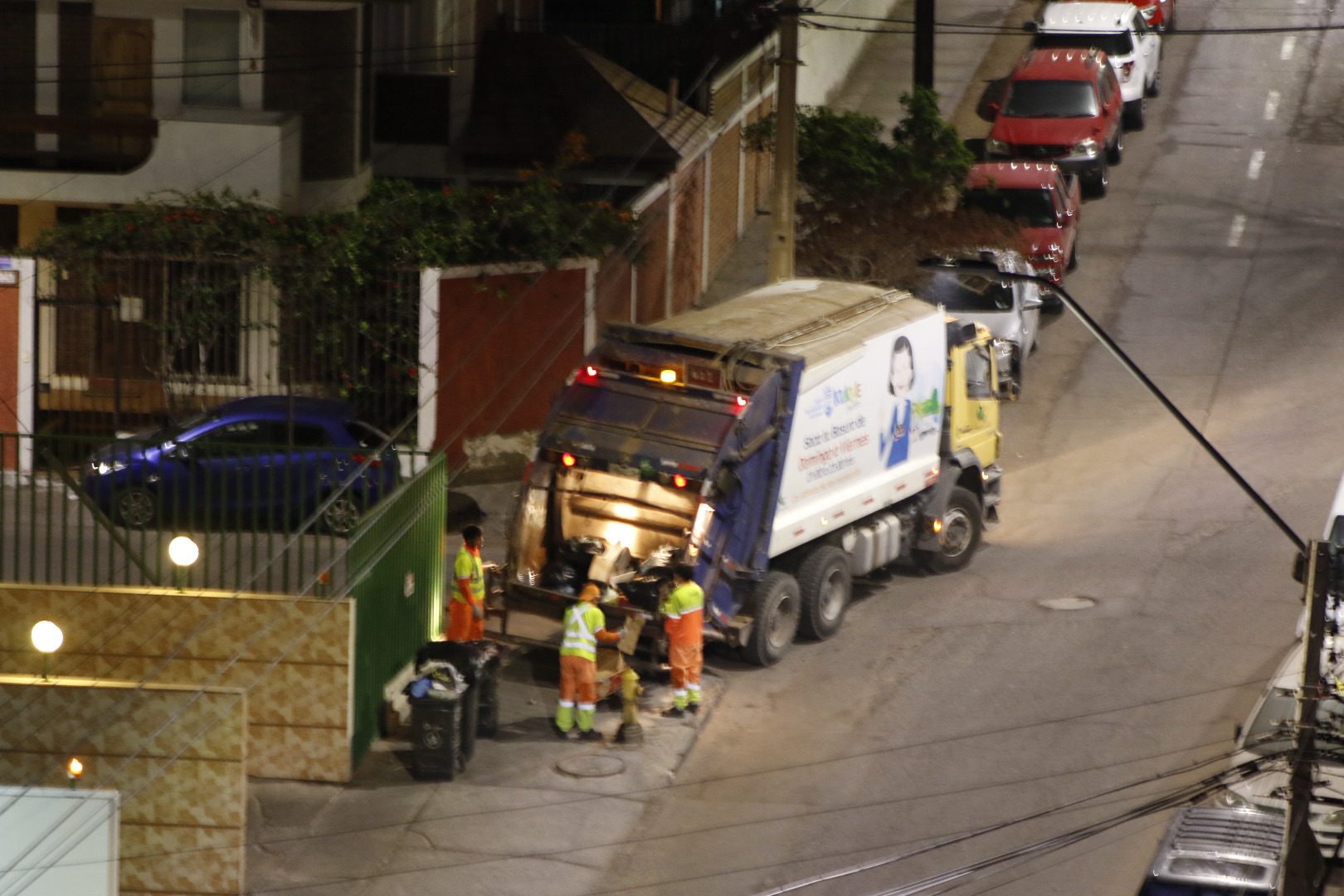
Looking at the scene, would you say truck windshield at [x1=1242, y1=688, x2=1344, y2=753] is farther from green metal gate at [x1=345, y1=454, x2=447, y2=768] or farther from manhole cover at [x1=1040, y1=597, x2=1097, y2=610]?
green metal gate at [x1=345, y1=454, x2=447, y2=768]

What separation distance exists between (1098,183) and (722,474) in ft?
59.6

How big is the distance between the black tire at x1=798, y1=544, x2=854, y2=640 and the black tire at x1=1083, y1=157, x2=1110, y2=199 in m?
15.9

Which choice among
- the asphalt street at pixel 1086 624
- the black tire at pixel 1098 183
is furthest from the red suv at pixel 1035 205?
the black tire at pixel 1098 183

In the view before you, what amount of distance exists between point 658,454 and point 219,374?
28.3ft

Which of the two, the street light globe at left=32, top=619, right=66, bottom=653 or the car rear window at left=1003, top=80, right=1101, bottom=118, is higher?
the car rear window at left=1003, top=80, right=1101, bottom=118

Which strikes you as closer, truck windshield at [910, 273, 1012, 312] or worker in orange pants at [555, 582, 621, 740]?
A: worker in orange pants at [555, 582, 621, 740]

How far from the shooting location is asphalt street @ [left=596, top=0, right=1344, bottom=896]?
44.7 feet

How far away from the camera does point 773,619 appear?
1680cm

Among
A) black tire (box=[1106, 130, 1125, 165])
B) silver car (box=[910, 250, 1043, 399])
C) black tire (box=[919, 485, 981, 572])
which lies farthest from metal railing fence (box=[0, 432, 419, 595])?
black tire (box=[1106, 130, 1125, 165])

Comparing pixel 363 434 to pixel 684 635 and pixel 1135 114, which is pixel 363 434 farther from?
pixel 1135 114

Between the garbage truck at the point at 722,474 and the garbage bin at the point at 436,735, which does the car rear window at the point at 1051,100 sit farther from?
the garbage bin at the point at 436,735

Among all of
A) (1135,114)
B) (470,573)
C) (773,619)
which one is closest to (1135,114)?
(1135,114)

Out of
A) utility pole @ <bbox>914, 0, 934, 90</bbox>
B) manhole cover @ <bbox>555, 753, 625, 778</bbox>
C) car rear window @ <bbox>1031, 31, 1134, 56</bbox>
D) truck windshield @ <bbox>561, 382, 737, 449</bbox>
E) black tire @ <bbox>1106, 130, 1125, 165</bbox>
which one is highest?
car rear window @ <bbox>1031, 31, 1134, 56</bbox>

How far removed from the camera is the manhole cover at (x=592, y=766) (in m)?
14.6
